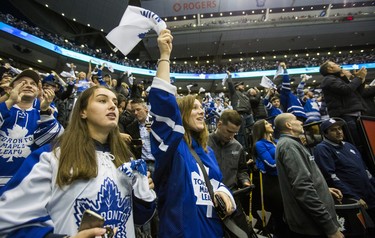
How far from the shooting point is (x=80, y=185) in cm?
123

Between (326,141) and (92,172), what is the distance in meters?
2.76

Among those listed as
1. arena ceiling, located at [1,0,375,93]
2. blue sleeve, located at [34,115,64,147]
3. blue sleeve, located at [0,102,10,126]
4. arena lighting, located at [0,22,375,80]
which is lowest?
blue sleeve, located at [34,115,64,147]

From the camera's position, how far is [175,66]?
29672 millimetres

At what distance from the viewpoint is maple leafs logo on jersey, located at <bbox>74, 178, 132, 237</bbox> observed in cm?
120

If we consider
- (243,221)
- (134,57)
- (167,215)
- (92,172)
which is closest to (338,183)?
(243,221)

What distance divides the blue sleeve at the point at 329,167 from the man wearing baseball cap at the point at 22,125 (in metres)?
2.82

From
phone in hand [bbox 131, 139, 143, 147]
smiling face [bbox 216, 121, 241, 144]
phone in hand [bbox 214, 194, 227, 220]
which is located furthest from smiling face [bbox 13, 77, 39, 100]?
phone in hand [bbox 214, 194, 227, 220]

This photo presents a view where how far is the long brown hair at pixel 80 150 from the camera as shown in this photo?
1209 millimetres

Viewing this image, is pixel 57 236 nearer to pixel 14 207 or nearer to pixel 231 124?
pixel 14 207

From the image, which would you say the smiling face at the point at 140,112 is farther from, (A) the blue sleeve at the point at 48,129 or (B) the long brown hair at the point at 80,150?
(B) the long brown hair at the point at 80,150

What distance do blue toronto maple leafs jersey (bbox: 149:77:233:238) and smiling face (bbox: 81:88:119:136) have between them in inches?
10.5

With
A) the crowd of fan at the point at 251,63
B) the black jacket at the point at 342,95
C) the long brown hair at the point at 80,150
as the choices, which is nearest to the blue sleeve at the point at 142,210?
the long brown hair at the point at 80,150

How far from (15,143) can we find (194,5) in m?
24.7

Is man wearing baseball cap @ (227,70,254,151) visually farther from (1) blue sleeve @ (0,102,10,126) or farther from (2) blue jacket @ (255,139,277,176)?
(1) blue sleeve @ (0,102,10,126)
